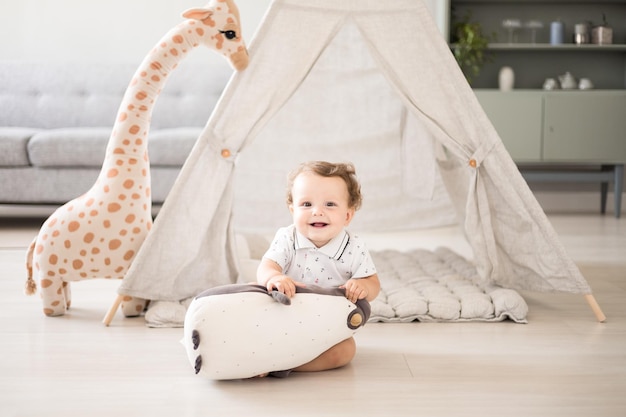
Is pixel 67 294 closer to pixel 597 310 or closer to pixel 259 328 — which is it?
pixel 259 328

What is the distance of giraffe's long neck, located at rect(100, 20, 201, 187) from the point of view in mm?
2266

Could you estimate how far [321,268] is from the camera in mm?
1854

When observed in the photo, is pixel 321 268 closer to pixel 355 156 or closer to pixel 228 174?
pixel 228 174

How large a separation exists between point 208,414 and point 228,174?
94cm

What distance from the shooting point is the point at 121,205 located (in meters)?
2.22

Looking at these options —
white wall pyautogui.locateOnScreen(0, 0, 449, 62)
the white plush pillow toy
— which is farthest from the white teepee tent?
white wall pyautogui.locateOnScreen(0, 0, 449, 62)

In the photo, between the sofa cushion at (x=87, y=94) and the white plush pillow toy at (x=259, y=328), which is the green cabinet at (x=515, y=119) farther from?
the white plush pillow toy at (x=259, y=328)

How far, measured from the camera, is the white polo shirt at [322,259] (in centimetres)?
184

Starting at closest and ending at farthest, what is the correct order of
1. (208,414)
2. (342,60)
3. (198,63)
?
1. (208,414)
2. (342,60)
3. (198,63)

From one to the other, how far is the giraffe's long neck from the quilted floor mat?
0.81 metres

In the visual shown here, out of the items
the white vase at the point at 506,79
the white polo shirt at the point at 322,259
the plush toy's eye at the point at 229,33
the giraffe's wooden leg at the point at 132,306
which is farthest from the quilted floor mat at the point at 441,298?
the white vase at the point at 506,79

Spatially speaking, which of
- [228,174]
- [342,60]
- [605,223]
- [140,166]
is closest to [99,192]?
[140,166]

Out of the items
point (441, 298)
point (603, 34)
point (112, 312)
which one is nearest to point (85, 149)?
point (112, 312)

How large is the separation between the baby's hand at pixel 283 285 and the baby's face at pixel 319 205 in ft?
0.45
